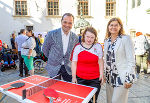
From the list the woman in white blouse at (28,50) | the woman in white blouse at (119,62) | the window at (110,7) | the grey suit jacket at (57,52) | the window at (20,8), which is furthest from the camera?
the window at (110,7)

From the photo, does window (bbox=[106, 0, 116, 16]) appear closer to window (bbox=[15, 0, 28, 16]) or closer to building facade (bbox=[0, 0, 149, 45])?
building facade (bbox=[0, 0, 149, 45])

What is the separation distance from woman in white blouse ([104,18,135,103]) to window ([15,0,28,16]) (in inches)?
607

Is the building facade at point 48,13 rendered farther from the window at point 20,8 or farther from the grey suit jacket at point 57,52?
the grey suit jacket at point 57,52

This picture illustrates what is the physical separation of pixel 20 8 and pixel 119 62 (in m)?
16.0

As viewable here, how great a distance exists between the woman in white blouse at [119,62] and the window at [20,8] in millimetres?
15416

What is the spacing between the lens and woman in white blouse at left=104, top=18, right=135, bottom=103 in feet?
6.52

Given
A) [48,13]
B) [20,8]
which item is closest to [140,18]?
[48,13]

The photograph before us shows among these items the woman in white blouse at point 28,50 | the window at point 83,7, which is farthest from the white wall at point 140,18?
the woman in white blouse at point 28,50

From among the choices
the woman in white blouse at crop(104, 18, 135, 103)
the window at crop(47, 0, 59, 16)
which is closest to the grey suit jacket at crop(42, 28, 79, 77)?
the woman in white blouse at crop(104, 18, 135, 103)

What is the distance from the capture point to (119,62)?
2.09 metres

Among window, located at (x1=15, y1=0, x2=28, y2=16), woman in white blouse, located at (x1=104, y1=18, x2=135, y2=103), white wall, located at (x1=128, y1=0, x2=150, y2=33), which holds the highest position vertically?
window, located at (x1=15, y1=0, x2=28, y2=16)

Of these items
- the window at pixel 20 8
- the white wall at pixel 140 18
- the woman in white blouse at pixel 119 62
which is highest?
the window at pixel 20 8

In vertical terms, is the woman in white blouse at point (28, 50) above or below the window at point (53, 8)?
below

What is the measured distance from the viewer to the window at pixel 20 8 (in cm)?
1553
